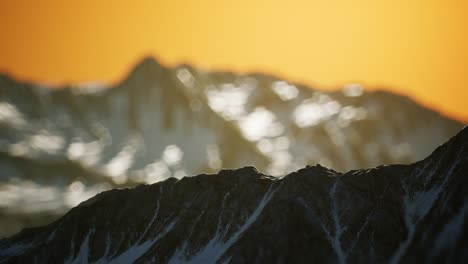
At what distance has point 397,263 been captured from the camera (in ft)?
517

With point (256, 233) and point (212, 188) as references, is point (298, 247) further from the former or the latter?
point (212, 188)

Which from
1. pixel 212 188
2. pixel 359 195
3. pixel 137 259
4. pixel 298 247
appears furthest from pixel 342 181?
pixel 137 259

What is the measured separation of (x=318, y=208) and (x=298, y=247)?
12.9 m

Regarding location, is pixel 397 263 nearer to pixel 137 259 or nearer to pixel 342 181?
pixel 342 181

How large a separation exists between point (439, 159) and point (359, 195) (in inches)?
795

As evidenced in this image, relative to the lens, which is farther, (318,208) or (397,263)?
(318,208)

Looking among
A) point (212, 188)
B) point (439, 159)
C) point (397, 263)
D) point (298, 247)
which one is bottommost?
point (397, 263)

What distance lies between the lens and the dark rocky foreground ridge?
15988 cm

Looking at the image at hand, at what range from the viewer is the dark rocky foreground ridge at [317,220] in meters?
160

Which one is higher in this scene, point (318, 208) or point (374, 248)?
point (318, 208)

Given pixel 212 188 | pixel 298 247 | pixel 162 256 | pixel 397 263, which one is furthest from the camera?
pixel 212 188

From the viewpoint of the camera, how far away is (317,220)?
17700cm

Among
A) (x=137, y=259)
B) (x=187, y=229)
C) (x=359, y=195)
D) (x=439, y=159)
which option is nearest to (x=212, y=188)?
(x=187, y=229)

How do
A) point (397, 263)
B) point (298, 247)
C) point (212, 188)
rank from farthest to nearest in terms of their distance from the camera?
point (212, 188) < point (298, 247) < point (397, 263)
